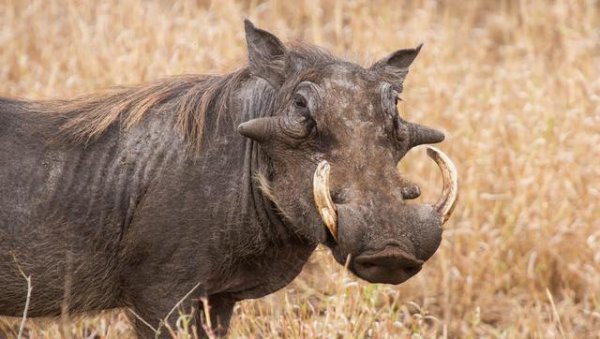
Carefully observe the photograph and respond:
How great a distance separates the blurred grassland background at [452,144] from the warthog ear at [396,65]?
138 millimetres

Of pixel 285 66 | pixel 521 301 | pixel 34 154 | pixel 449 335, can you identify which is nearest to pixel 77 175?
pixel 34 154

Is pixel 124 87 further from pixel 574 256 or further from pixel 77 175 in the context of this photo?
pixel 574 256

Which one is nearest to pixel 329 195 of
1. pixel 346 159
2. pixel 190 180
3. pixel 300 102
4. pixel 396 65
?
pixel 346 159

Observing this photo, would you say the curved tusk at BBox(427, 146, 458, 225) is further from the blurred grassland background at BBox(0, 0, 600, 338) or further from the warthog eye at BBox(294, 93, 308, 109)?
the blurred grassland background at BBox(0, 0, 600, 338)

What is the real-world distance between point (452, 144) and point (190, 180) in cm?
277

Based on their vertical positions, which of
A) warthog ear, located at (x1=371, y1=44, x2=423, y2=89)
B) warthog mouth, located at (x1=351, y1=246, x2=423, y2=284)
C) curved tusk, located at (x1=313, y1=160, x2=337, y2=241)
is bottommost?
warthog mouth, located at (x1=351, y1=246, x2=423, y2=284)

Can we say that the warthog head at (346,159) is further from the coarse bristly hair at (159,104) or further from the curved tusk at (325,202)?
the coarse bristly hair at (159,104)

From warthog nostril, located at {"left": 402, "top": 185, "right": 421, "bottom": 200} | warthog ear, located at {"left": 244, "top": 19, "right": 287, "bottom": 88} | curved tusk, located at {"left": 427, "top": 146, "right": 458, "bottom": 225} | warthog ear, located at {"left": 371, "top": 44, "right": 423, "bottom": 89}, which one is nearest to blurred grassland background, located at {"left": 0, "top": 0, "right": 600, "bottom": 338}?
warthog ear, located at {"left": 371, "top": 44, "right": 423, "bottom": 89}

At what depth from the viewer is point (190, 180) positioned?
3.87 meters

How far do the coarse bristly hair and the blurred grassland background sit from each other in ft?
0.82

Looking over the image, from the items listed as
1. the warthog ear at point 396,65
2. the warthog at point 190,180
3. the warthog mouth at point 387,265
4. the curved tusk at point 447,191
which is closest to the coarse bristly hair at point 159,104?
the warthog at point 190,180

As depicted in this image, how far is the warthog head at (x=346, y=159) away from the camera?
3.43 metres

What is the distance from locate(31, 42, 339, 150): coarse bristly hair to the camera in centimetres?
396

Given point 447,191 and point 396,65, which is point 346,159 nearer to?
point 447,191
